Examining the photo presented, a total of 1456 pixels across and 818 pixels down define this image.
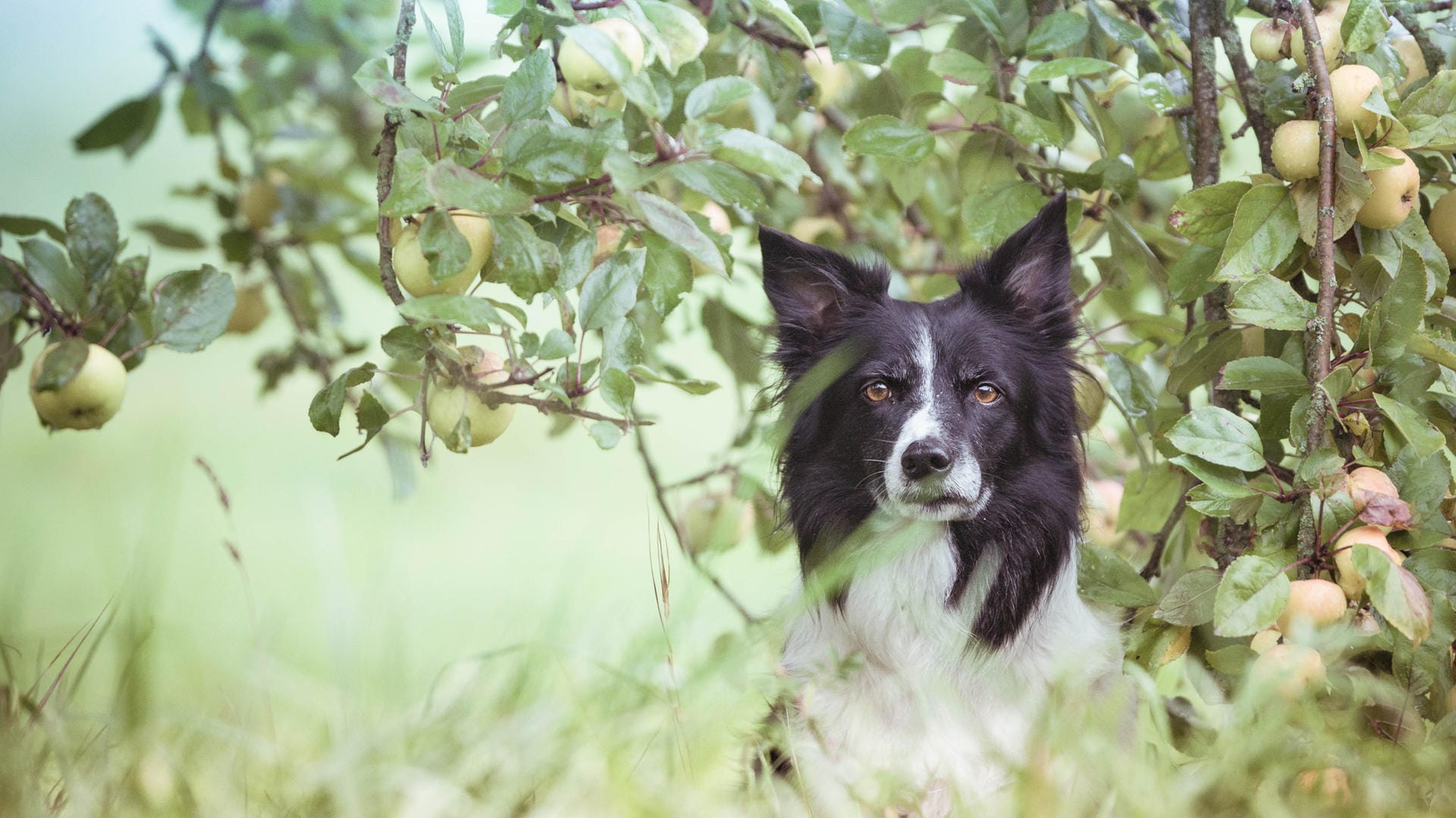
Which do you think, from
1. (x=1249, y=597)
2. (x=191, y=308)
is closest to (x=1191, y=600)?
(x=1249, y=597)

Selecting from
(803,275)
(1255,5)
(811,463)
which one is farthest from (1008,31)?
(811,463)

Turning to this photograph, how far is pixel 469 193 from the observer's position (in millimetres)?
1701

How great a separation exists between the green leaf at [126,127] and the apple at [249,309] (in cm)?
38

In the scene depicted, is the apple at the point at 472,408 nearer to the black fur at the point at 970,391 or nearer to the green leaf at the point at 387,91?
the green leaf at the point at 387,91

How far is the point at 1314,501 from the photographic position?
184 cm

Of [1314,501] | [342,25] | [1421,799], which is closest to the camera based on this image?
[1421,799]

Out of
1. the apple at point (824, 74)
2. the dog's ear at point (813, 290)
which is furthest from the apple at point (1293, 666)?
the apple at point (824, 74)

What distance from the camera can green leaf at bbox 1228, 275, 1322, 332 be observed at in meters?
1.87

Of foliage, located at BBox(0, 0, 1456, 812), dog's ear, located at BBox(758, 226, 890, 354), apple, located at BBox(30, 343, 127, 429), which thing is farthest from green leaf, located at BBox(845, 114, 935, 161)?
apple, located at BBox(30, 343, 127, 429)

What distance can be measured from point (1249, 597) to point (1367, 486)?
0.27m

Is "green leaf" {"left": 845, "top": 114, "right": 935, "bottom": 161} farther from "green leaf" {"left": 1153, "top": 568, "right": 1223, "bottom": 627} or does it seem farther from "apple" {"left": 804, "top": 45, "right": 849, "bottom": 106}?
"green leaf" {"left": 1153, "top": 568, "right": 1223, "bottom": 627}

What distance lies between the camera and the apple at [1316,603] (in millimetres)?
1768

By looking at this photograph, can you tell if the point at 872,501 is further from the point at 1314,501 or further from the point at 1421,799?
the point at 1421,799

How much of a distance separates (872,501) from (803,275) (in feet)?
1.64
